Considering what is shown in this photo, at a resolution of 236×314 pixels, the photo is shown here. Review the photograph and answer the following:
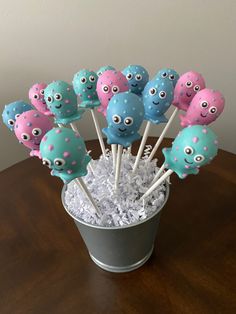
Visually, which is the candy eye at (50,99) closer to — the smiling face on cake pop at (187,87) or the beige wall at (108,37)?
the smiling face on cake pop at (187,87)

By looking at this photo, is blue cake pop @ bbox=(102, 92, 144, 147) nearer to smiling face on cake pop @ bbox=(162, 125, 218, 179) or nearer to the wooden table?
smiling face on cake pop @ bbox=(162, 125, 218, 179)

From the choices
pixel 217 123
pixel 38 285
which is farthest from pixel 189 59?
pixel 38 285

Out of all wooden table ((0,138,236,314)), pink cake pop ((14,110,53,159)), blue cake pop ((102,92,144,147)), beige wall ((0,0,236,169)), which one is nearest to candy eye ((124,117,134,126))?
blue cake pop ((102,92,144,147))

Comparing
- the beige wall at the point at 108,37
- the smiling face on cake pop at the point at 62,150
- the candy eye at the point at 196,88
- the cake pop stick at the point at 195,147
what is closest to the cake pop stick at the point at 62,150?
the smiling face on cake pop at the point at 62,150

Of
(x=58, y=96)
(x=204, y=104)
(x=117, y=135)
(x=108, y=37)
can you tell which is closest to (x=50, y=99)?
(x=58, y=96)

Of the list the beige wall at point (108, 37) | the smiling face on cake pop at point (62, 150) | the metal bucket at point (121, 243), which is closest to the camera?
the smiling face on cake pop at point (62, 150)

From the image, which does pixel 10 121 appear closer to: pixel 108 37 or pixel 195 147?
pixel 195 147

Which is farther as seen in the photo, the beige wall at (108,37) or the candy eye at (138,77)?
the beige wall at (108,37)
